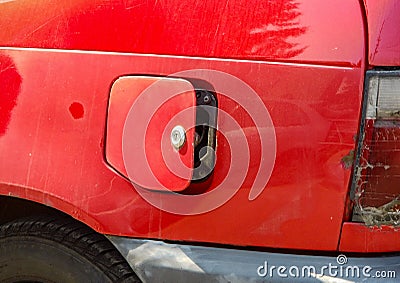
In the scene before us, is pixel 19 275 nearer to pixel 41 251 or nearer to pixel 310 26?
pixel 41 251

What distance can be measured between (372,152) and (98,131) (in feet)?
2.82

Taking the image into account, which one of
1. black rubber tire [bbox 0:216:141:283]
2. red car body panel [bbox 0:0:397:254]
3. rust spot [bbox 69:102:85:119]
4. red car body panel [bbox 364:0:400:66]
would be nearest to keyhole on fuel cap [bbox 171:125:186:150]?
red car body panel [bbox 0:0:397:254]

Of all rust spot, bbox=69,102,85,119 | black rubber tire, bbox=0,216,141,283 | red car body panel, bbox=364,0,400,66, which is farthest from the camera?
black rubber tire, bbox=0,216,141,283

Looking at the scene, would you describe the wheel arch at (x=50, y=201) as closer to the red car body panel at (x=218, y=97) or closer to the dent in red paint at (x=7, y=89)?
the red car body panel at (x=218, y=97)

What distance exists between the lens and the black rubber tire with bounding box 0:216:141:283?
6.65 feet

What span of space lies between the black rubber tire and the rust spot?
40 cm

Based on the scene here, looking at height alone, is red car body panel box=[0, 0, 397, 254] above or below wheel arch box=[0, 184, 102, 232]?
above

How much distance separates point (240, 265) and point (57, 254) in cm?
64

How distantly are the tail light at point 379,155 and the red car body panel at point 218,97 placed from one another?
4 centimetres

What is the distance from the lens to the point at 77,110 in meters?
1.93

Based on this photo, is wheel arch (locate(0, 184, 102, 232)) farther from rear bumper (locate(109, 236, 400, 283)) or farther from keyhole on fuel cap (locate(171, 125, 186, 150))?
keyhole on fuel cap (locate(171, 125, 186, 150))

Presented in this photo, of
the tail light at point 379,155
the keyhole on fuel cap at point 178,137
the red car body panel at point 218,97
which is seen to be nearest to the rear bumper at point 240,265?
the red car body panel at point 218,97

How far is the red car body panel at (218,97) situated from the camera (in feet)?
5.95

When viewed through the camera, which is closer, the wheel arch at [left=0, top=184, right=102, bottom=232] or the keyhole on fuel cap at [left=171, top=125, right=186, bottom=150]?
the keyhole on fuel cap at [left=171, top=125, right=186, bottom=150]
